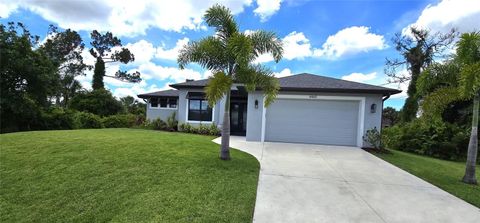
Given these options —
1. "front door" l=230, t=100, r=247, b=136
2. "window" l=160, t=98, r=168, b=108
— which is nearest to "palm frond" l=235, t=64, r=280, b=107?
"front door" l=230, t=100, r=247, b=136

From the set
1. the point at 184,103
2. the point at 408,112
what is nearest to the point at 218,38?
the point at 184,103

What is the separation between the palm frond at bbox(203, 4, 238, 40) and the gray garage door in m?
6.38

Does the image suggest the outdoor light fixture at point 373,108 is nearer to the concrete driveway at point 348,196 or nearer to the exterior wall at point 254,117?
the concrete driveway at point 348,196

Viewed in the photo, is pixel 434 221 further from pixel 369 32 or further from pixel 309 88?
pixel 369 32

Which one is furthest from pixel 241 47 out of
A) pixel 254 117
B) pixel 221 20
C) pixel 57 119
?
pixel 57 119

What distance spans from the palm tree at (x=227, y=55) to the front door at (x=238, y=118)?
9119 mm

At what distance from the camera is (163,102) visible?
20828 millimetres

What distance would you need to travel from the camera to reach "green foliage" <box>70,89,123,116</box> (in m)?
27.4

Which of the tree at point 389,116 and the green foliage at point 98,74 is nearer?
the green foliage at point 98,74

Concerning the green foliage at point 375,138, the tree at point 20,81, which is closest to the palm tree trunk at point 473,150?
the green foliage at point 375,138

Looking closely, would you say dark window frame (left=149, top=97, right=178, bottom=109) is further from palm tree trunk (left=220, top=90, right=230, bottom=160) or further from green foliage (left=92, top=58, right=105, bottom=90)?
green foliage (left=92, top=58, right=105, bottom=90)

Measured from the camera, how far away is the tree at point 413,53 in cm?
2297

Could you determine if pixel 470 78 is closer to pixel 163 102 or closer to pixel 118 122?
pixel 163 102

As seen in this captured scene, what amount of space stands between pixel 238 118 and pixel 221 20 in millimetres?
10168
